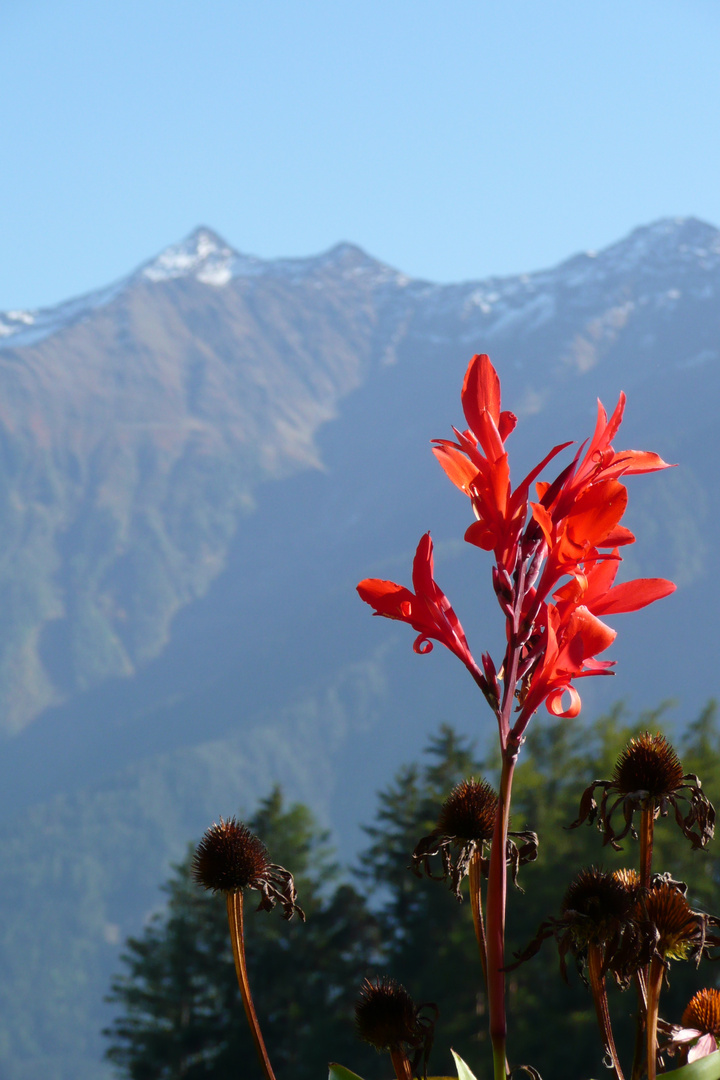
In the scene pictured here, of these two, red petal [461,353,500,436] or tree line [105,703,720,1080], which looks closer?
red petal [461,353,500,436]

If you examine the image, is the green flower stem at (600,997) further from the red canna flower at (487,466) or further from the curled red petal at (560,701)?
the red canna flower at (487,466)

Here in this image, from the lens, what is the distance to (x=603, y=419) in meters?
1.21

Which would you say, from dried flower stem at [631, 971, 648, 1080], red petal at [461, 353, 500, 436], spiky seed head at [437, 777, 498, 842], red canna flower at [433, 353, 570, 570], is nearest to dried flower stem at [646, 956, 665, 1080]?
dried flower stem at [631, 971, 648, 1080]

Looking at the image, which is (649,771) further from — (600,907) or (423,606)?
(423,606)

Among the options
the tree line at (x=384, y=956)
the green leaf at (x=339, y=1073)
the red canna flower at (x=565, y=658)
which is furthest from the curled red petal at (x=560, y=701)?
the tree line at (x=384, y=956)

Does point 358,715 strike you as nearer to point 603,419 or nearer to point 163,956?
point 163,956

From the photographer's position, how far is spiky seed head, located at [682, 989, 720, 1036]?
1.29 m

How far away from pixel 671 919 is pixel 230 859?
1.66 ft

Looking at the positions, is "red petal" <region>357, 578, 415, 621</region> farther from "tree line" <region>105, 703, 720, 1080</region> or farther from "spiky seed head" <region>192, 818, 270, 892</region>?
"tree line" <region>105, 703, 720, 1080</region>

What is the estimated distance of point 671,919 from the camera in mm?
1205

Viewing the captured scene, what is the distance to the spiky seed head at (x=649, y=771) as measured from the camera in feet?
3.99

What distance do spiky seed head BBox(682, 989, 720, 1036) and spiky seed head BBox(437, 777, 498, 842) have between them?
1.00 ft

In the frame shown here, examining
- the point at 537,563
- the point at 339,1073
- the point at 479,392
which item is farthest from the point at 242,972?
the point at 479,392

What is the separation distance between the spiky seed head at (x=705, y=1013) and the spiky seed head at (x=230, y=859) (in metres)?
0.53
